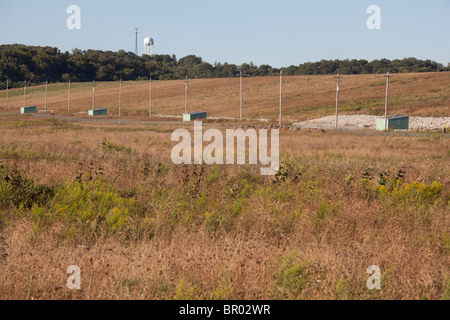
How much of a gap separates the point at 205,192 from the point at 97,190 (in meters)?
2.22

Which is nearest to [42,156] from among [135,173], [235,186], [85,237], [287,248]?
[135,173]

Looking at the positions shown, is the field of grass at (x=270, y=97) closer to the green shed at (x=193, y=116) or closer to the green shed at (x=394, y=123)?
the green shed at (x=193, y=116)

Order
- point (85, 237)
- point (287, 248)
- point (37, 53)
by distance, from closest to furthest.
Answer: point (287, 248) → point (85, 237) → point (37, 53)

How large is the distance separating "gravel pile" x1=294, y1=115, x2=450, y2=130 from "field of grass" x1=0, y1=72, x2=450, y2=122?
4374mm

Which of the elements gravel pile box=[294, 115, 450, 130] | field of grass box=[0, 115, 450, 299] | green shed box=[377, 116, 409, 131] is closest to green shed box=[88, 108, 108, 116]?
gravel pile box=[294, 115, 450, 130]

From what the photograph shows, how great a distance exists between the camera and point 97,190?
Answer: 9.73 m

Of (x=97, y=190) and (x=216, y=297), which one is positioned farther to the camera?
(x=97, y=190)

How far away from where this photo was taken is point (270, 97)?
94.0 meters

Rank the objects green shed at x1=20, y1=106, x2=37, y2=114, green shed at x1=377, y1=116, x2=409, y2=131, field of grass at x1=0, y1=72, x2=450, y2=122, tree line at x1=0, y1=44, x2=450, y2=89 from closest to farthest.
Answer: green shed at x1=377, y1=116, x2=409, y2=131, field of grass at x1=0, y1=72, x2=450, y2=122, green shed at x1=20, y1=106, x2=37, y2=114, tree line at x1=0, y1=44, x2=450, y2=89

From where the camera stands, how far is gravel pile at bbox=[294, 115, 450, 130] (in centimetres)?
5150

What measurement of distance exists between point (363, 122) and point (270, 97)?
37619 mm

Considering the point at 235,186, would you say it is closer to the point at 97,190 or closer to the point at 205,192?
the point at 205,192

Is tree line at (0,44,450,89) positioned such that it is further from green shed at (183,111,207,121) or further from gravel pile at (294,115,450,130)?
green shed at (183,111,207,121)

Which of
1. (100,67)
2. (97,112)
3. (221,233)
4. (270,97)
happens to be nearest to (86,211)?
(221,233)
